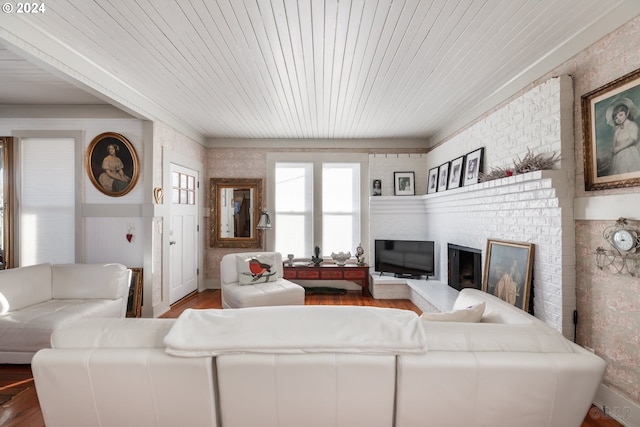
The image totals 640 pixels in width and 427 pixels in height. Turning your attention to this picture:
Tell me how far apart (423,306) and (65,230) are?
14.9 ft

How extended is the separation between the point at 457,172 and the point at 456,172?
0.11 ft

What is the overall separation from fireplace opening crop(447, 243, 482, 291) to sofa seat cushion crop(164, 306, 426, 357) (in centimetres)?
249

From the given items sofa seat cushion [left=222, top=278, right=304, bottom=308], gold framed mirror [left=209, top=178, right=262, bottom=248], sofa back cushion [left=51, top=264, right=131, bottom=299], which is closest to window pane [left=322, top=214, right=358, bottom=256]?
gold framed mirror [left=209, top=178, right=262, bottom=248]

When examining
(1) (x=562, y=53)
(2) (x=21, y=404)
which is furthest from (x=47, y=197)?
(1) (x=562, y=53)

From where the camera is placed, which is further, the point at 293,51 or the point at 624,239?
the point at 293,51

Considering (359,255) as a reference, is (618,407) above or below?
below

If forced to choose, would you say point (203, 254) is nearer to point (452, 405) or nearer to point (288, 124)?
point (288, 124)

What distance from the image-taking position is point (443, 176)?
13.9 ft

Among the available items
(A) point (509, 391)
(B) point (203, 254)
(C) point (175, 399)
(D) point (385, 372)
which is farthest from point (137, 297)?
(A) point (509, 391)

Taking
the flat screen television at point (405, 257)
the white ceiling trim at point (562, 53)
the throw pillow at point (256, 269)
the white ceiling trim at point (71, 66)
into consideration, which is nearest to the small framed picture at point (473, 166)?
the white ceiling trim at point (562, 53)

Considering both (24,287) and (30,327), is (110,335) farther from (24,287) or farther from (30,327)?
(24,287)

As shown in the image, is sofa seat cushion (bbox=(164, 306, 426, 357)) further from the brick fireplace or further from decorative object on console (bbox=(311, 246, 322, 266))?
decorative object on console (bbox=(311, 246, 322, 266))

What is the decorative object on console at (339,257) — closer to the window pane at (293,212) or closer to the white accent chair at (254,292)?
the window pane at (293,212)

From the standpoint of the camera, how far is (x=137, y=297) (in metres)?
3.47
